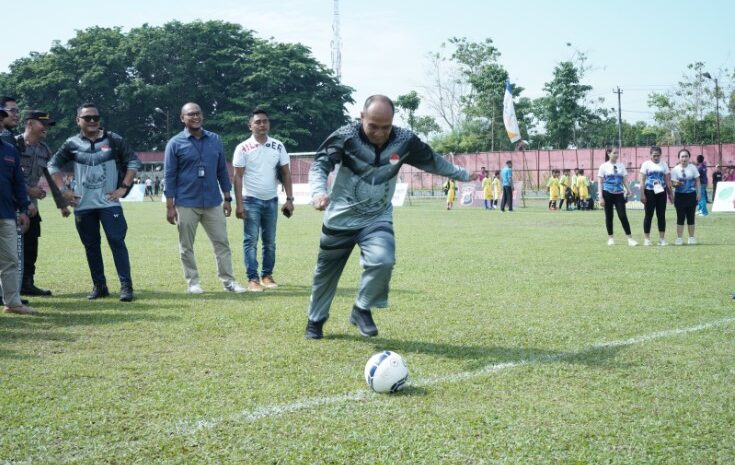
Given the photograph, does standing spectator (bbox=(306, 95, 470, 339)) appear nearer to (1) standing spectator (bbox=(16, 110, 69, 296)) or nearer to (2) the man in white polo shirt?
(2) the man in white polo shirt

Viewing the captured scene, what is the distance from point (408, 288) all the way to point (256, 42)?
75178 millimetres

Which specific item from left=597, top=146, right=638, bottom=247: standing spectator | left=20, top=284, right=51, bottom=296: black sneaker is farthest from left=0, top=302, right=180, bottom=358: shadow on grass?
left=597, top=146, right=638, bottom=247: standing spectator

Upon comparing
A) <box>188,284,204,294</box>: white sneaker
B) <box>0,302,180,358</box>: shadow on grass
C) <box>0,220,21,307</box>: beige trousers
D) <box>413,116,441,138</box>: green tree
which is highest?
<box>413,116,441,138</box>: green tree

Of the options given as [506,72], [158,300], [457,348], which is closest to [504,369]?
[457,348]

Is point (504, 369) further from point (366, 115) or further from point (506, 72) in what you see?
point (506, 72)

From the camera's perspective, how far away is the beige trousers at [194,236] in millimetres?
9602

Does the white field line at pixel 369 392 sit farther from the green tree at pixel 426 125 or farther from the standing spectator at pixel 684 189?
the green tree at pixel 426 125

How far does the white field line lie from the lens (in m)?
4.41

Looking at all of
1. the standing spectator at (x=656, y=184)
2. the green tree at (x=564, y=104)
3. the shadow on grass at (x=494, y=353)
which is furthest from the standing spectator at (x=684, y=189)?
the green tree at (x=564, y=104)

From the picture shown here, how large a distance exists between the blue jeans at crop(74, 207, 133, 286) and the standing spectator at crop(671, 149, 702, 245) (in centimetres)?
1125

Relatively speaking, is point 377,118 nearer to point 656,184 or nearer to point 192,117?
point 192,117

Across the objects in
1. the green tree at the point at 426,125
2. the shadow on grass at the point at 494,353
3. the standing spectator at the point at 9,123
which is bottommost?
the shadow on grass at the point at 494,353

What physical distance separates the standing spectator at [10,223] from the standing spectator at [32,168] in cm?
121

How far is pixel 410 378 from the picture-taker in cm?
535
